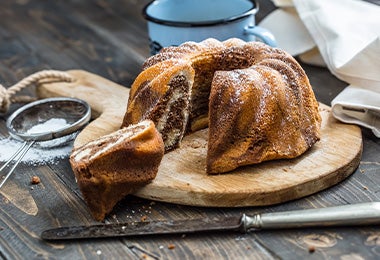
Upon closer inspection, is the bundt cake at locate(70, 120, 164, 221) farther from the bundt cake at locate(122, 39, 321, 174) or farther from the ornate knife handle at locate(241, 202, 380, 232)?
the ornate knife handle at locate(241, 202, 380, 232)

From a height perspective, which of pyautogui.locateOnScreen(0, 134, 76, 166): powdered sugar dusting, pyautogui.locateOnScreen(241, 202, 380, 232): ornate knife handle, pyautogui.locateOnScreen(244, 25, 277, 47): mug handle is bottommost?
pyautogui.locateOnScreen(0, 134, 76, 166): powdered sugar dusting

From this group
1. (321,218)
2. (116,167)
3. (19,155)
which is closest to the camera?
(321,218)

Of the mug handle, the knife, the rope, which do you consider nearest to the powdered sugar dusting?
the rope

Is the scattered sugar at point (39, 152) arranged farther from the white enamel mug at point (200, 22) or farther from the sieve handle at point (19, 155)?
the white enamel mug at point (200, 22)

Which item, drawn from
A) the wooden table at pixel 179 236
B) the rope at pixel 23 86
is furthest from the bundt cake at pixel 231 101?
the rope at pixel 23 86

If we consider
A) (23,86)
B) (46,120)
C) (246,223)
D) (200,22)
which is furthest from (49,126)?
(246,223)

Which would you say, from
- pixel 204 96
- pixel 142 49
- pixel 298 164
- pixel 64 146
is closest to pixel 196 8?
pixel 142 49

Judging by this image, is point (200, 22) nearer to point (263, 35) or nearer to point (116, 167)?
point (263, 35)
